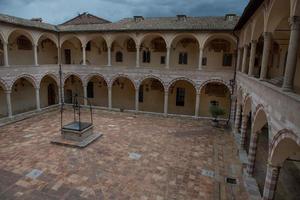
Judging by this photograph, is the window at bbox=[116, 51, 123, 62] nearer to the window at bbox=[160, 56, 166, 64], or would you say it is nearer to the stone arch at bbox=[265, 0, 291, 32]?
the window at bbox=[160, 56, 166, 64]

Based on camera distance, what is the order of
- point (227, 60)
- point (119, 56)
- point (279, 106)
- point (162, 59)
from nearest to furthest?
point (279, 106) < point (227, 60) < point (162, 59) < point (119, 56)

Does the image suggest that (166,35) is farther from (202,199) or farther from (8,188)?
(8,188)

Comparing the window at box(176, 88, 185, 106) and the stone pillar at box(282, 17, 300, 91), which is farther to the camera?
the window at box(176, 88, 185, 106)

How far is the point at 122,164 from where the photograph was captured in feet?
35.5

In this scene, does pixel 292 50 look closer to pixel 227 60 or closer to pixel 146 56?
pixel 227 60

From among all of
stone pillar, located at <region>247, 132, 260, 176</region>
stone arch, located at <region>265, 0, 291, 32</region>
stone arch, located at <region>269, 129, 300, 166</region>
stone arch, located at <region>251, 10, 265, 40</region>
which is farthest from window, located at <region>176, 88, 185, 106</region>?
stone arch, located at <region>269, 129, 300, 166</region>

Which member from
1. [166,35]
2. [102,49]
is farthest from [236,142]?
[102,49]

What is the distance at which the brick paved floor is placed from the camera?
8.60m

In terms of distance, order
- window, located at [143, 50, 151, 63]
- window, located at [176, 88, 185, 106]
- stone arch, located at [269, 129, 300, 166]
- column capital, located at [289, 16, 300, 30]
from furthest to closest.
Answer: window, located at [176, 88, 185, 106] < window, located at [143, 50, 151, 63] < stone arch, located at [269, 129, 300, 166] < column capital, located at [289, 16, 300, 30]

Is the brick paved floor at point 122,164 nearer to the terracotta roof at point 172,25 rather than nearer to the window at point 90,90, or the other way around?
the terracotta roof at point 172,25

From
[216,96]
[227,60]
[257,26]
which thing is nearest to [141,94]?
[216,96]

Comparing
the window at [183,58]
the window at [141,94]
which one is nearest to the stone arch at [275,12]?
the window at [183,58]

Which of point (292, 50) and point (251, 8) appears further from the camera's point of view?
point (251, 8)

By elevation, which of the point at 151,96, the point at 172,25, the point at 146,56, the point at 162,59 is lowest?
the point at 151,96
